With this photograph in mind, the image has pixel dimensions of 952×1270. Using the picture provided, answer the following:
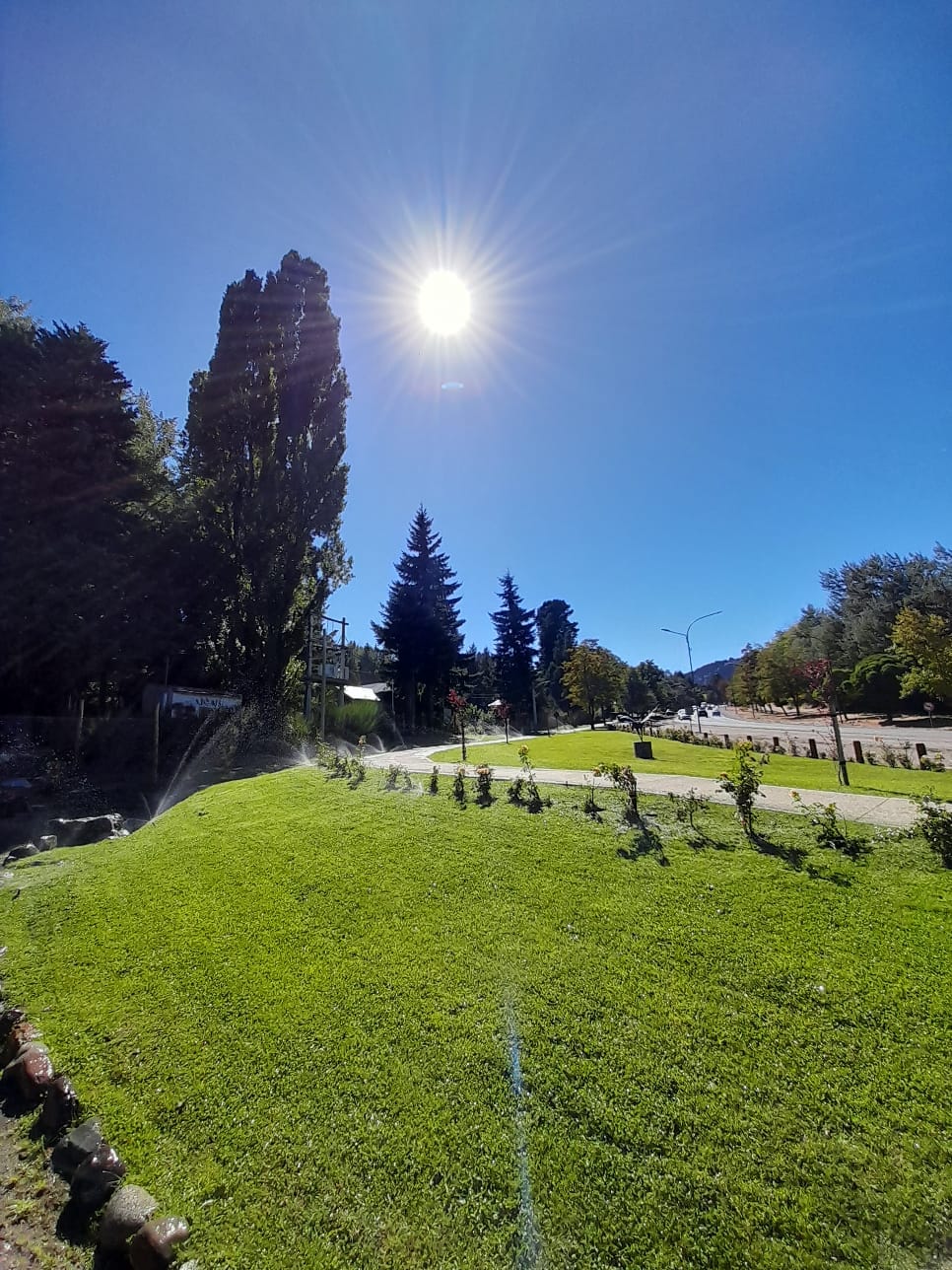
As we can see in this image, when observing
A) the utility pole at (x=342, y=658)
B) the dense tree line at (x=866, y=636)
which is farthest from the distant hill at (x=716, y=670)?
the utility pole at (x=342, y=658)

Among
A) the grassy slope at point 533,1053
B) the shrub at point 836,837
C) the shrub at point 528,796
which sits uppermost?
the shrub at point 528,796

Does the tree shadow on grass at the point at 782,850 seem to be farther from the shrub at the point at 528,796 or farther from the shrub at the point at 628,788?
the shrub at the point at 528,796

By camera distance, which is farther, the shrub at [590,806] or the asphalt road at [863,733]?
the asphalt road at [863,733]

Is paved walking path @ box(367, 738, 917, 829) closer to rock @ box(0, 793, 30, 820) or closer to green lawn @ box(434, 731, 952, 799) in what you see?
green lawn @ box(434, 731, 952, 799)

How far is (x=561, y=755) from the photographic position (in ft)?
49.4

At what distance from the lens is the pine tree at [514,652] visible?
42812 mm

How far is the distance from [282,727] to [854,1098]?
20.8 metres

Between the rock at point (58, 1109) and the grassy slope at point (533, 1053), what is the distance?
108mm

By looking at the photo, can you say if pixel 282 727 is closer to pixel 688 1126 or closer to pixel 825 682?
pixel 825 682

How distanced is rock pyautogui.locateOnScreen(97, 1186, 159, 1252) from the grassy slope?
0.07 m

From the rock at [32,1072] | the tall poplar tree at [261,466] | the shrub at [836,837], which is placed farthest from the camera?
the tall poplar tree at [261,466]

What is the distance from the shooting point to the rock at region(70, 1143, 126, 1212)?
241 centimetres

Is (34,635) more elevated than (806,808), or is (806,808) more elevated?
(34,635)

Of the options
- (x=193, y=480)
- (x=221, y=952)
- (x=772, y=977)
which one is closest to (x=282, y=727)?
(x=193, y=480)
